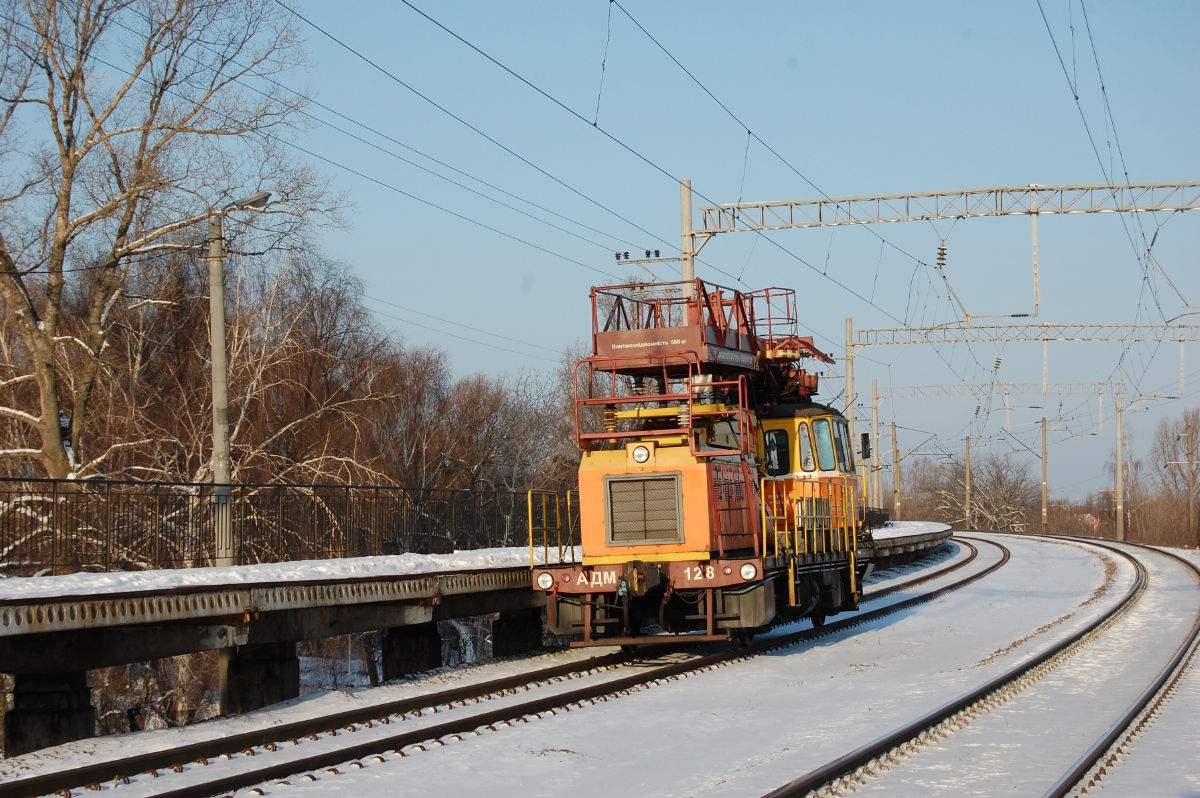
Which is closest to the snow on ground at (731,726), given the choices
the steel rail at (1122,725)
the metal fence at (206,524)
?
the steel rail at (1122,725)

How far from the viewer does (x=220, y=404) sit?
1617 centimetres

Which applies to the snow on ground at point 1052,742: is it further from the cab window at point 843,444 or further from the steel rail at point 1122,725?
the cab window at point 843,444

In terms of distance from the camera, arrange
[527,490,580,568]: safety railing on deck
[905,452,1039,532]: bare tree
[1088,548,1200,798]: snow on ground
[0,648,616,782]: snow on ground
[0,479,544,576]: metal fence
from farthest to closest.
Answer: [905,452,1039,532]: bare tree, [527,490,580,568]: safety railing on deck, [0,479,544,576]: metal fence, [0,648,616,782]: snow on ground, [1088,548,1200,798]: snow on ground

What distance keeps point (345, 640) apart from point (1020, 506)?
273 feet

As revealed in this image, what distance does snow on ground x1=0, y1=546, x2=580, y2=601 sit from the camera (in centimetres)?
1083

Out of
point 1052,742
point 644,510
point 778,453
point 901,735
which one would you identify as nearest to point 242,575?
point 644,510

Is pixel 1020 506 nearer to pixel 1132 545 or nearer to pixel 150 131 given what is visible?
pixel 1132 545

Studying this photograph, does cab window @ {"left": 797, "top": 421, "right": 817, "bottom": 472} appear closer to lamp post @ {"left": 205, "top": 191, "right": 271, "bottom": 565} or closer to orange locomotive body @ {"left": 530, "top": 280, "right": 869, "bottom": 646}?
orange locomotive body @ {"left": 530, "top": 280, "right": 869, "bottom": 646}

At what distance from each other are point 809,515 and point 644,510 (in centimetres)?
329

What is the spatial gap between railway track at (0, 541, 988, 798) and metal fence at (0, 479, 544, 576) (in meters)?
4.86

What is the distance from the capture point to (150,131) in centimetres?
2525

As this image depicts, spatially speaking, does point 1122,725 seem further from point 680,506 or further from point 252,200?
point 252,200

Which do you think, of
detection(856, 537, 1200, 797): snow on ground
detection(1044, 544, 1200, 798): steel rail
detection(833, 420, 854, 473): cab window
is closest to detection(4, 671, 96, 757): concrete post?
detection(856, 537, 1200, 797): snow on ground

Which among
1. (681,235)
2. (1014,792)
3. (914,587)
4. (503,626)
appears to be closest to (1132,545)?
(914,587)
